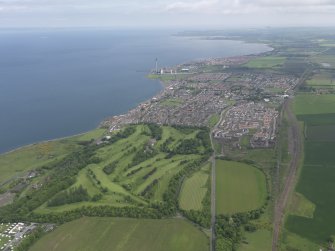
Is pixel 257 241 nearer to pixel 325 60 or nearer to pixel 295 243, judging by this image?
pixel 295 243

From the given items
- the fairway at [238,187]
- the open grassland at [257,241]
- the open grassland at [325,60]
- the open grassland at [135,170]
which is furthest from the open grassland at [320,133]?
the open grassland at [325,60]

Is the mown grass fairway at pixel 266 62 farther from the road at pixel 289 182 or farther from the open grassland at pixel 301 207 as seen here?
the open grassland at pixel 301 207

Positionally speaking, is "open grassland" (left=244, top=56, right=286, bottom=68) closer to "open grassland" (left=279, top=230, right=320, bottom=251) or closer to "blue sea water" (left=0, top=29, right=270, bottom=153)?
"blue sea water" (left=0, top=29, right=270, bottom=153)

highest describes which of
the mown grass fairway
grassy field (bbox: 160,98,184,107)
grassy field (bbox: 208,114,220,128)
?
the mown grass fairway

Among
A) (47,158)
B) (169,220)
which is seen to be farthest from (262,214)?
(47,158)

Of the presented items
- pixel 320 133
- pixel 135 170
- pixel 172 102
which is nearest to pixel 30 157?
pixel 135 170

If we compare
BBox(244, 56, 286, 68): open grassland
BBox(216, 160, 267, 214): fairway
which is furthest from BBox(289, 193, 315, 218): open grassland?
BBox(244, 56, 286, 68): open grassland
